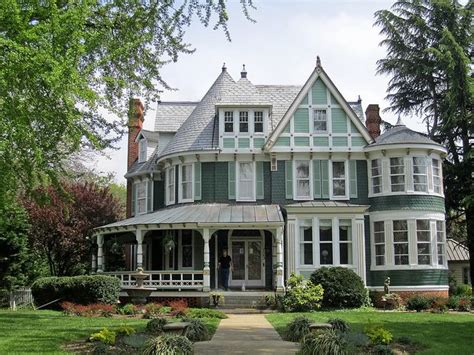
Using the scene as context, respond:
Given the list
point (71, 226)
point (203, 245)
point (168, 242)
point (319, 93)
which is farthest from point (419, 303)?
point (71, 226)

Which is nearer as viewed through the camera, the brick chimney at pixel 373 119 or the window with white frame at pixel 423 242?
the window with white frame at pixel 423 242

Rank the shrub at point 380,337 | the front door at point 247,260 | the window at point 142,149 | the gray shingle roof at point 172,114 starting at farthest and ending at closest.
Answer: the window at point 142,149 → the gray shingle roof at point 172,114 → the front door at point 247,260 → the shrub at point 380,337

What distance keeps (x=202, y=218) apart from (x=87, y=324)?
10384 mm

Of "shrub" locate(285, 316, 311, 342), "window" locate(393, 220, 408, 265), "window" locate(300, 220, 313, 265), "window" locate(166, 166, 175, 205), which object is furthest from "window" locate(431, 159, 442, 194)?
"shrub" locate(285, 316, 311, 342)

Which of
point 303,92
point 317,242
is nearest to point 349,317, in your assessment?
point 317,242

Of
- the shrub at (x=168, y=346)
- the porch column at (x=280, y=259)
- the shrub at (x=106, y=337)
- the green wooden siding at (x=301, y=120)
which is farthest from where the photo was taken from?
the green wooden siding at (x=301, y=120)

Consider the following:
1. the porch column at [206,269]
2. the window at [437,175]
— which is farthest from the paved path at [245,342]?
the window at [437,175]

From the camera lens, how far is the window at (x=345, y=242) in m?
27.8

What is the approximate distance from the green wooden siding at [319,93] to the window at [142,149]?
10.4 m

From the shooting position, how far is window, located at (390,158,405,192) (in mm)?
28281

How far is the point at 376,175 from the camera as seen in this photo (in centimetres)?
2903

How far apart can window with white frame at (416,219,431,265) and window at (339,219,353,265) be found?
3070mm

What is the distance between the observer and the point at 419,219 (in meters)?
27.8

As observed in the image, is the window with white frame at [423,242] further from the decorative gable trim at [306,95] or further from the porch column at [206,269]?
the porch column at [206,269]
